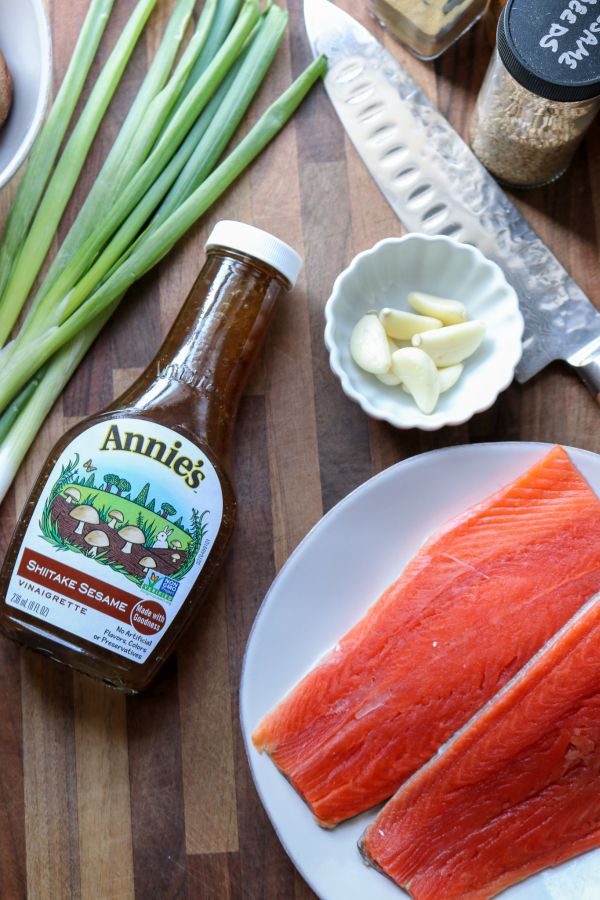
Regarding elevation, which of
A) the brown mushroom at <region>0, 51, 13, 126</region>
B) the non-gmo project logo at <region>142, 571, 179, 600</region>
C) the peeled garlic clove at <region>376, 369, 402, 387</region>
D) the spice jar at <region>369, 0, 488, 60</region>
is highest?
the spice jar at <region>369, 0, 488, 60</region>

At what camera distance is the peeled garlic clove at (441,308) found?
1.19 m

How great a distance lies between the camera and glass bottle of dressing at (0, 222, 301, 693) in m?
1.09

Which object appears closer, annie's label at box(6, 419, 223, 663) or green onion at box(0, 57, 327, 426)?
annie's label at box(6, 419, 223, 663)

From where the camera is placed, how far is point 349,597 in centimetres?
120

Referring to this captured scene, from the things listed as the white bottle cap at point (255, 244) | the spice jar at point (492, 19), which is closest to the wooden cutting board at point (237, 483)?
the spice jar at point (492, 19)

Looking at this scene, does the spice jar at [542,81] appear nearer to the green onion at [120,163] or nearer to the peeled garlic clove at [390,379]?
the peeled garlic clove at [390,379]

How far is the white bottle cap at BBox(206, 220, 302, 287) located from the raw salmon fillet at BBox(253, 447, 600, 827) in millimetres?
464

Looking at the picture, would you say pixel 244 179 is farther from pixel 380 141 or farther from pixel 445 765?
pixel 445 765

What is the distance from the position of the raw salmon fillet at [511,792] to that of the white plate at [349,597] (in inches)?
1.7

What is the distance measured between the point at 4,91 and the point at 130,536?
63cm

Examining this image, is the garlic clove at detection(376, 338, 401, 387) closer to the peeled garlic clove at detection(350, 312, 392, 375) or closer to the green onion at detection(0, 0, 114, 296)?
the peeled garlic clove at detection(350, 312, 392, 375)

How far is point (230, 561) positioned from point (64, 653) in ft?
0.89

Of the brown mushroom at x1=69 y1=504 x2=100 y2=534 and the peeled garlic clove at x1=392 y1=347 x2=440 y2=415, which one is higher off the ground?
the peeled garlic clove at x1=392 y1=347 x2=440 y2=415

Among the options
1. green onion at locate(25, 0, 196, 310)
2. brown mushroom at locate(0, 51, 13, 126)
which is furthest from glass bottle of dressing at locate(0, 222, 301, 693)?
brown mushroom at locate(0, 51, 13, 126)
